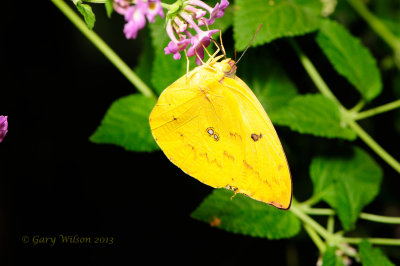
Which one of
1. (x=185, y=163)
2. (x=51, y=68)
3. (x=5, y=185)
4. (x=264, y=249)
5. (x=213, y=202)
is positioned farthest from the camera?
(x=264, y=249)

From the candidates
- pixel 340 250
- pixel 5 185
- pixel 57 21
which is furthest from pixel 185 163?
pixel 57 21

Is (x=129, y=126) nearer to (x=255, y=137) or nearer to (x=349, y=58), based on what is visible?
(x=255, y=137)

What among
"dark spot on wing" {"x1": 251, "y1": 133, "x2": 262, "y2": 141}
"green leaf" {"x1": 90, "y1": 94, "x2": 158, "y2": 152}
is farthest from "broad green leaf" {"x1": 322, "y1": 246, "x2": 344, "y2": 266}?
"green leaf" {"x1": 90, "y1": 94, "x2": 158, "y2": 152}

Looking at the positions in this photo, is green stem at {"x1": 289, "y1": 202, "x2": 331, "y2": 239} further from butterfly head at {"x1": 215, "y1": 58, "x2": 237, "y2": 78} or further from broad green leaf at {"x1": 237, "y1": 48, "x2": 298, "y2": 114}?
butterfly head at {"x1": 215, "y1": 58, "x2": 237, "y2": 78}

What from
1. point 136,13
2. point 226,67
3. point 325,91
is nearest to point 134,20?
point 136,13

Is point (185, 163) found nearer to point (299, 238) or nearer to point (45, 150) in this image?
point (299, 238)

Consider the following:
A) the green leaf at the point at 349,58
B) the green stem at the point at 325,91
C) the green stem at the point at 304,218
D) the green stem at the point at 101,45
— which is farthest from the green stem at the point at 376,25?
the green stem at the point at 101,45
